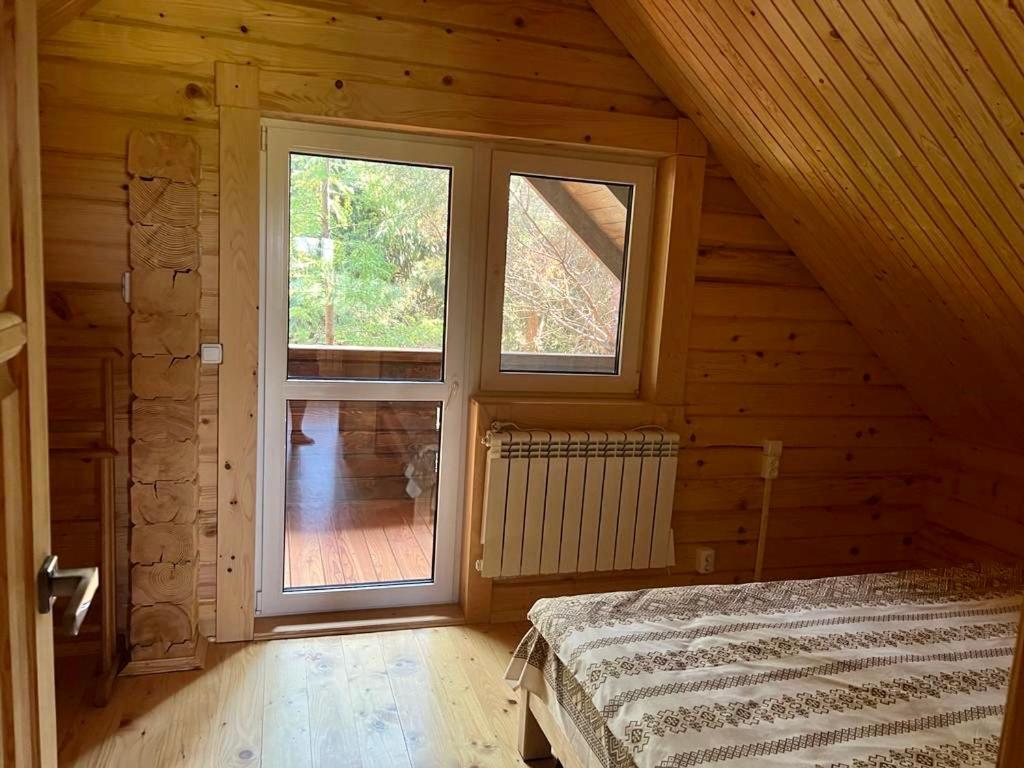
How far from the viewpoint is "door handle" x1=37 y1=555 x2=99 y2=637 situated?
93 centimetres

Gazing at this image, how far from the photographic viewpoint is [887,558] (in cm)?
350

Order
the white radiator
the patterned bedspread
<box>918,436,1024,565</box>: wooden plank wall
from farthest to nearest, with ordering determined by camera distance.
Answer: <box>918,436,1024,565</box>: wooden plank wall → the white radiator → the patterned bedspread

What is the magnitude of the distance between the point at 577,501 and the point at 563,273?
2.97ft

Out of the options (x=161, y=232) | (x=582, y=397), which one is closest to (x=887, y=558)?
(x=582, y=397)

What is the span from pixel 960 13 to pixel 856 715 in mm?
1544

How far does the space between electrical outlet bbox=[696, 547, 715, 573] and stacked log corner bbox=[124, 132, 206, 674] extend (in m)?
1.99

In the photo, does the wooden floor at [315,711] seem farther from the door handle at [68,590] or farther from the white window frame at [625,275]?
the door handle at [68,590]

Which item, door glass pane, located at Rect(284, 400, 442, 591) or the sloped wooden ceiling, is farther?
door glass pane, located at Rect(284, 400, 442, 591)

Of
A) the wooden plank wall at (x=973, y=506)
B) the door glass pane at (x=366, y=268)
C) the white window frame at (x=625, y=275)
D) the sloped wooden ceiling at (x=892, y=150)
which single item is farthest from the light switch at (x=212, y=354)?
the wooden plank wall at (x=973, y=506)

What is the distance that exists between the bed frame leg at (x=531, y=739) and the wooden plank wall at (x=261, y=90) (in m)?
1.26

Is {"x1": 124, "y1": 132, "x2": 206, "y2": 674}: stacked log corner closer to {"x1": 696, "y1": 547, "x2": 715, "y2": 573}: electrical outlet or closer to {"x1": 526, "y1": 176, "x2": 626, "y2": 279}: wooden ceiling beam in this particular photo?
{"x1": 526, "y1": 176, "x2": 626, "y2": 279}: wooden ceiling beam

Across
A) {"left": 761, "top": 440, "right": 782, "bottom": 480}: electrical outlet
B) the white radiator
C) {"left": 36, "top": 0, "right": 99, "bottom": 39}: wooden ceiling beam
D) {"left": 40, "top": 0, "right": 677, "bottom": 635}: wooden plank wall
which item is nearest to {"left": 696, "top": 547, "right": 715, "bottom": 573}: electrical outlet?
the white radiator

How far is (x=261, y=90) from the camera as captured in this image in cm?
247

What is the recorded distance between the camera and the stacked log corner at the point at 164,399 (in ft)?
7.55
